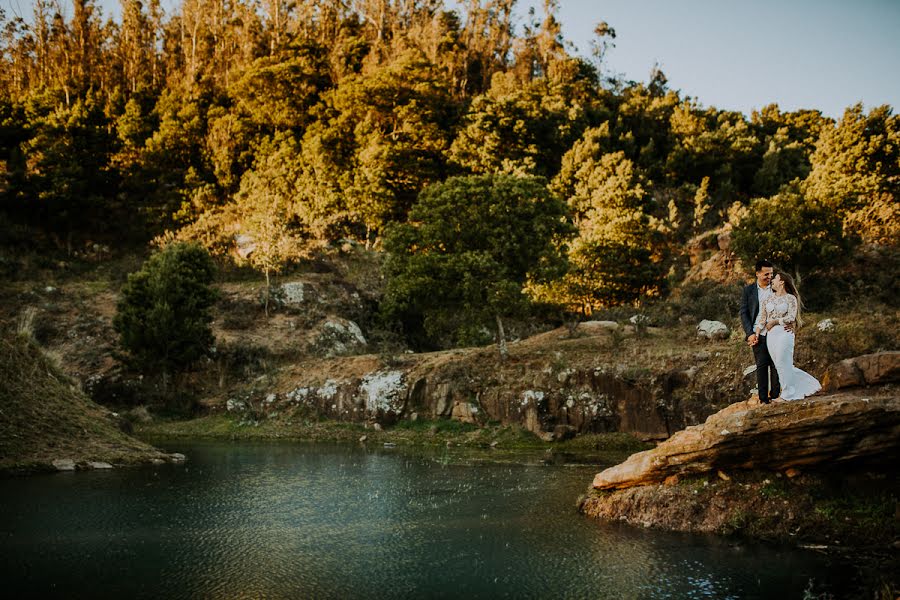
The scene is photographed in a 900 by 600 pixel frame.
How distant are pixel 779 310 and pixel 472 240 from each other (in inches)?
799

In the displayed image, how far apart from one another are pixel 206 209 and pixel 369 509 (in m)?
49.9

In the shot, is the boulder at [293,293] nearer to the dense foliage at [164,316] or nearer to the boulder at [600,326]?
the dense foliage at [164,316]

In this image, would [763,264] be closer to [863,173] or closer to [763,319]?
[763,319]

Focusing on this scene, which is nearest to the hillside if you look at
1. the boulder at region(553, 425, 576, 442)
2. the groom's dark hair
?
the boulder at region(553, 425, 576, 442)

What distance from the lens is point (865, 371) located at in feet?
37.7

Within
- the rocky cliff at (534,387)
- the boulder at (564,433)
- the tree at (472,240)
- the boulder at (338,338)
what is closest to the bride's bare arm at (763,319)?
the rocky cliff at (534,387)

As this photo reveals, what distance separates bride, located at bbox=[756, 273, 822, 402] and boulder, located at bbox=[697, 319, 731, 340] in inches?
650

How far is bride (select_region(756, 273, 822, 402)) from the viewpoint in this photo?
420 inches

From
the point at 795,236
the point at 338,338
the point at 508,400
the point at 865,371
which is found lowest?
the point at 508,400

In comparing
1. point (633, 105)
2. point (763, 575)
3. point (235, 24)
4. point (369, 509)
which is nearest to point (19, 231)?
point (235, 24)

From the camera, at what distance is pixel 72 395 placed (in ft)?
64.5

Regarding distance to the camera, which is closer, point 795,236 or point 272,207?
point 795,236

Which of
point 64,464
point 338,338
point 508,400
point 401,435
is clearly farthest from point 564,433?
point 338,338

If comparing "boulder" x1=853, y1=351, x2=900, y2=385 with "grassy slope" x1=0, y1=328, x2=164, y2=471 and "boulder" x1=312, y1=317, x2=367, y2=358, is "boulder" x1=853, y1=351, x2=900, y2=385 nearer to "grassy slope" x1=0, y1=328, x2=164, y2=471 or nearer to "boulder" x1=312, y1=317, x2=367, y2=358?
"grassy slope" x1=0, y1=328, x2=164, y2=471
